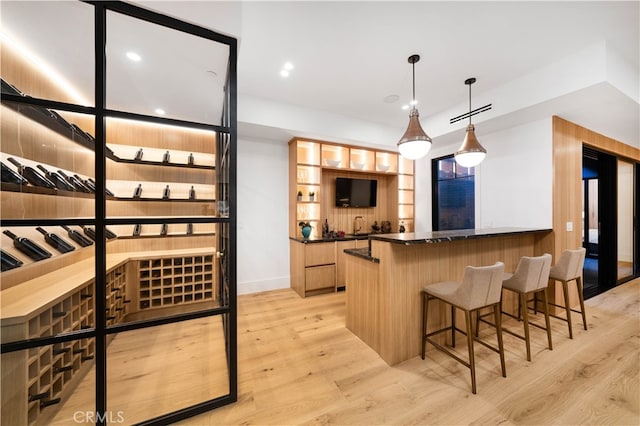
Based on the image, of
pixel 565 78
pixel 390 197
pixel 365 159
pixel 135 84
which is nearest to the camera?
pixel 135 84

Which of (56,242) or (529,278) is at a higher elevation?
(56,242)

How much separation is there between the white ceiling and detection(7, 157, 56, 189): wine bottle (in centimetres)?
81

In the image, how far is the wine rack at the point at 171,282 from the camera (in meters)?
2.79

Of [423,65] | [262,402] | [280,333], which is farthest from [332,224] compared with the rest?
[262,402]

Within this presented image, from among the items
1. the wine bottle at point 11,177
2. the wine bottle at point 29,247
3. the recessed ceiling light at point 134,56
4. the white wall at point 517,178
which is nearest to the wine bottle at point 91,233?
the wine bottle at point 29,247

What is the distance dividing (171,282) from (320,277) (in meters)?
2.12

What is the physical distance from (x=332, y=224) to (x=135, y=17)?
12.6 ft

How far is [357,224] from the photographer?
4.99m

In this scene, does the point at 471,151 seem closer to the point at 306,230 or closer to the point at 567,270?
the point at 567,270

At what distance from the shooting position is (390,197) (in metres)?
5.26

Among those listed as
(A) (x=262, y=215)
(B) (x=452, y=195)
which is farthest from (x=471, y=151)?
(A) (x=262, y=215)

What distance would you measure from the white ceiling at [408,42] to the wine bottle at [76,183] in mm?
832

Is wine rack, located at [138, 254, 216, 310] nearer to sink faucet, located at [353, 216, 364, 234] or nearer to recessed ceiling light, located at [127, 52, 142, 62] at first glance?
recessed ceiling light, located at [127, 52, 142, 62]

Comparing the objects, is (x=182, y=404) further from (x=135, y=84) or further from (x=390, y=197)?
(x=390, y=197)
